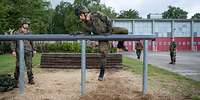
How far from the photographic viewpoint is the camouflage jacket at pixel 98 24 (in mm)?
9664

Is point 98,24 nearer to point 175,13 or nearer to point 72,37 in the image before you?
point 72,37

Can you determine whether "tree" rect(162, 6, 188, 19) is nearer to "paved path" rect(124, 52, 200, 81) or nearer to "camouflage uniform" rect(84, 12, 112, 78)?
"paved path" rect(124, 52, 200, 81)

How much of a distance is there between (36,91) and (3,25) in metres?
34.0

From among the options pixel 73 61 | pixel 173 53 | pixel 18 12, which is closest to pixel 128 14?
pixel 18 12

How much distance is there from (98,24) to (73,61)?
7.80 metres

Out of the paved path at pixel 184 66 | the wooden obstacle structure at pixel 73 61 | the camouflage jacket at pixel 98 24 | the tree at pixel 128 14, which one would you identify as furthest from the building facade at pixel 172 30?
the camouflage jacket at pixel 98 24

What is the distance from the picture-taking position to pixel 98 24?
991 cm

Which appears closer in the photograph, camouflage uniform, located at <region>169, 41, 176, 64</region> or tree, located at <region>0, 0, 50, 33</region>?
camouflage uniform, located at <region>169, 41, 176, 64</region>

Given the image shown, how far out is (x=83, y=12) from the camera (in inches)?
387

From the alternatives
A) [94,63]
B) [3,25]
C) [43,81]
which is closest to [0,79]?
[43,81]

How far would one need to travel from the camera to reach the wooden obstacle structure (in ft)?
56.4

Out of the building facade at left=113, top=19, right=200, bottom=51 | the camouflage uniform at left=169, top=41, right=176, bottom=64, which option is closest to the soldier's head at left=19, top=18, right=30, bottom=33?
the camouflage uniform at left=169, top=41, right=176, bottom=64

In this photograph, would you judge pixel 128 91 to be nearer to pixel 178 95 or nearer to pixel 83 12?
pixel 178 95

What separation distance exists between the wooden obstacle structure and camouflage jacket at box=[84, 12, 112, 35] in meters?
6.89
